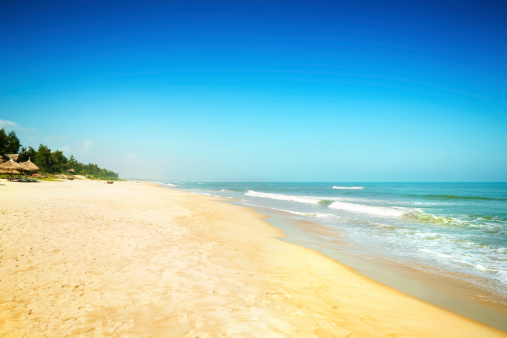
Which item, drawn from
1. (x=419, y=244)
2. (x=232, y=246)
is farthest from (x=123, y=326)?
(x=419, y=244)

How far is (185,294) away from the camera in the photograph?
4.65 metres

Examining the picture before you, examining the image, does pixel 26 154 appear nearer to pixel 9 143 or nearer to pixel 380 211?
pixel 9 143

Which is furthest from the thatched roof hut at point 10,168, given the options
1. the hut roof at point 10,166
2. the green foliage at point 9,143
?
the green foliage at point 9,143

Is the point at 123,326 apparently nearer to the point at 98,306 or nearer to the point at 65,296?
the point at 98,306

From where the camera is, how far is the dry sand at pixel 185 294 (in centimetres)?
360

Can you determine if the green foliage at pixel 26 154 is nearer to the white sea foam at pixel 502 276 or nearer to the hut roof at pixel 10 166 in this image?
the hut roof at pixel 10 166

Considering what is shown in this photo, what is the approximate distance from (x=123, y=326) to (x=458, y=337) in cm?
548

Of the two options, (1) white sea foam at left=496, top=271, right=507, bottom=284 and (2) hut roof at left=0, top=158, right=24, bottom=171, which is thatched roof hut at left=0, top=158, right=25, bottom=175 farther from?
(1) white sea foam at left=496, top=271, right=507, bottom=284

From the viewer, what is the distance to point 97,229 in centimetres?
931

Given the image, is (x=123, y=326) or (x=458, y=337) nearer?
(x=123, y=326)

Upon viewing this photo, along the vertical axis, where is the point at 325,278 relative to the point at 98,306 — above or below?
below

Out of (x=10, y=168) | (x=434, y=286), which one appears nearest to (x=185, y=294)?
(x=434, y=286)

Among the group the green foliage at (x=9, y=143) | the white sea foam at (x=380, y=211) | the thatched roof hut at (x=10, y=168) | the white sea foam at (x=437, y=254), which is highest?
the green foliage at (x=9, y=143)

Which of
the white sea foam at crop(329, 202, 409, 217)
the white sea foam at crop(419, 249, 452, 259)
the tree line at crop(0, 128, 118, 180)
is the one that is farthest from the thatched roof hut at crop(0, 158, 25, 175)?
the white sea foam at crop(419, 249, 452, 259)
